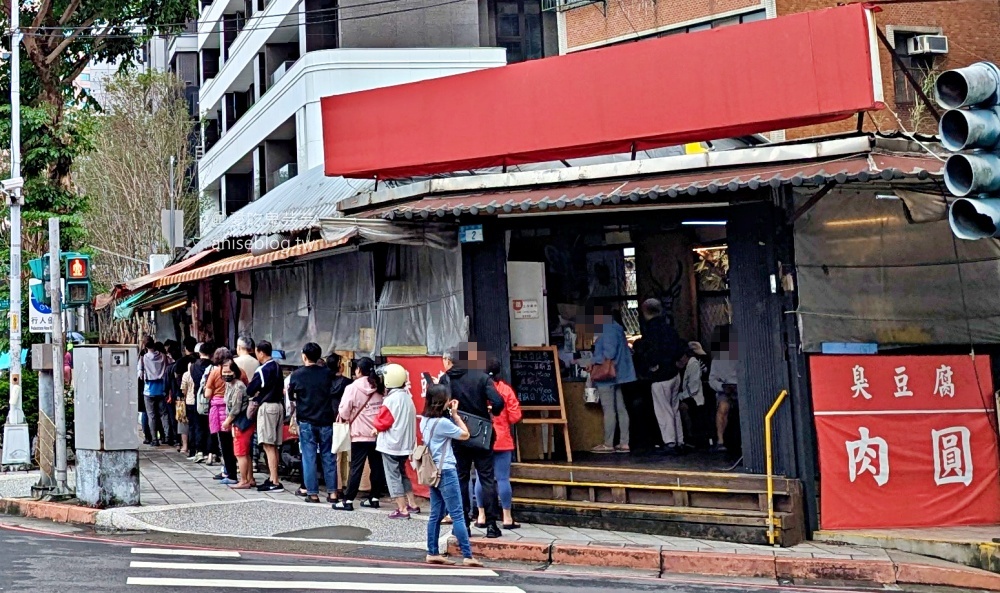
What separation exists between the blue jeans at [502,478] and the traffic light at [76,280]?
5.82 m

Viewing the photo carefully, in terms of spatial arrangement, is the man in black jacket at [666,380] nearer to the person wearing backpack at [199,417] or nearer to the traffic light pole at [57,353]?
the person wearing backpack at [199,417]

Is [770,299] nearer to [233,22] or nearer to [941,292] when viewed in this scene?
[941,292]

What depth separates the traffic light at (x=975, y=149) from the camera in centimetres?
664

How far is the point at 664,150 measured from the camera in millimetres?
14641

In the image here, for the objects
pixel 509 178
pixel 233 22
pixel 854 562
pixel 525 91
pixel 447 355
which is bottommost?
pixel 854 562

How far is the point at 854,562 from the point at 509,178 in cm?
522

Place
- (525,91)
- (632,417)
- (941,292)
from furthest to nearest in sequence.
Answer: (632,417) < (525,91) < (941,292)

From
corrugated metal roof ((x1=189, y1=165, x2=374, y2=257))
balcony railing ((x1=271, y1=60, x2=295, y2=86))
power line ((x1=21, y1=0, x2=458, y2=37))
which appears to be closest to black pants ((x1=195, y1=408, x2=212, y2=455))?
corrugated metal roof ((x1=189, y1=165, x2=374, y2=257))

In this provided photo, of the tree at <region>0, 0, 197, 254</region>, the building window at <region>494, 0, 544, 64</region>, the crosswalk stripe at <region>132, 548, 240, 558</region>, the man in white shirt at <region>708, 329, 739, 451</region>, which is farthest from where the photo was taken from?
the building window at <region>494, 0, 544, 64</region>

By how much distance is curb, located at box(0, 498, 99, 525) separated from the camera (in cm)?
1205

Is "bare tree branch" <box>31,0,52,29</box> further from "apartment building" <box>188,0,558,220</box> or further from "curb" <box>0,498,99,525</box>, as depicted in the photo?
"curb" <box>0,498,99,525</box>

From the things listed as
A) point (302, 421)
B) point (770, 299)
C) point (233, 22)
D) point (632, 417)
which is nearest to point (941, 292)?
point (770, 299)

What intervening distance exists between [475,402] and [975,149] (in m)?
5.42

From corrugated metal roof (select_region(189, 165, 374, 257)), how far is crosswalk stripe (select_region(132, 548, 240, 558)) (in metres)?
4.96
